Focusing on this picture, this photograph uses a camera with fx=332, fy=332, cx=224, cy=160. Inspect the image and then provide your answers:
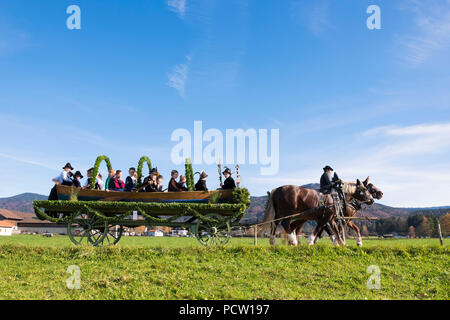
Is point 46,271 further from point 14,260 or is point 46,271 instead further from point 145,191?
point 145,191

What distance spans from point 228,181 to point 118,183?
4123mm

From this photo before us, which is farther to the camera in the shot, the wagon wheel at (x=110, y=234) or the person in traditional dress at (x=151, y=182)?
the person in traditional dress at (x=151, y=182)

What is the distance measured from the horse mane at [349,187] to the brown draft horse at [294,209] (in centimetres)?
109

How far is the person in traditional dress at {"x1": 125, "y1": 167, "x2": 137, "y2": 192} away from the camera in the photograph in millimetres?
12312

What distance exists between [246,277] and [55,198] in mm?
8032

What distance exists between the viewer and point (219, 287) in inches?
286

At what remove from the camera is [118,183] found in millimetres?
12430

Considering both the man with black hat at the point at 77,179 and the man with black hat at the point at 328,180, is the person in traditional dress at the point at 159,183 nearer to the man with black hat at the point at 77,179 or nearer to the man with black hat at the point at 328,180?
the man with black hat at the point at 77,179

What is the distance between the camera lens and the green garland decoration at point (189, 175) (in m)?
11.7

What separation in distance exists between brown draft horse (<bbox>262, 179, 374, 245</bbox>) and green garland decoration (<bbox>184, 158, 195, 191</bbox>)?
2.91 m

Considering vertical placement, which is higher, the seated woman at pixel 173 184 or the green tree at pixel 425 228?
the seated woman at pixel 173 184

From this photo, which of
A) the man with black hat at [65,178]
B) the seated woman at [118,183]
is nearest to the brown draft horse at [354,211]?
the seated woman at [118,183]
